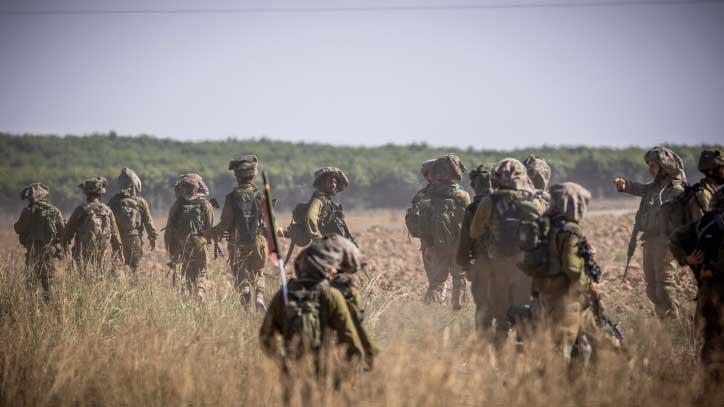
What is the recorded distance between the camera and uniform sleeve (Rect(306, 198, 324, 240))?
425 inches

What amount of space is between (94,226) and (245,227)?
2.18 m

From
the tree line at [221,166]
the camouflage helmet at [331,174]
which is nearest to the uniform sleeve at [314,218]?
the camouflage helmet at [331,174]

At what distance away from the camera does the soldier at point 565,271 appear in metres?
6.88

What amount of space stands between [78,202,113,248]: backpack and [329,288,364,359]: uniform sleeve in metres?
6.83

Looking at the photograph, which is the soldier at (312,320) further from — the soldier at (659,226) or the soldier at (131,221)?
the soldier at (131,221)

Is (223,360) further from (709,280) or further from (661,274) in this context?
(661,274)

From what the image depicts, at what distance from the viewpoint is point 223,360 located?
25.0 feet

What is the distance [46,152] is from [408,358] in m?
49.8

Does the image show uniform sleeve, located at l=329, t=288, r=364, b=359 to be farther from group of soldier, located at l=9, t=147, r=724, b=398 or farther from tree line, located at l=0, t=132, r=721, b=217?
tree line, located at l=0, t=132, r=721, b=217

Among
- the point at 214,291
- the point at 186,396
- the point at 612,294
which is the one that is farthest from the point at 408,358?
the point at 612,294

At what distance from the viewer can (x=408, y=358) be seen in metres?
6.67

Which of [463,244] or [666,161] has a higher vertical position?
[666,161]

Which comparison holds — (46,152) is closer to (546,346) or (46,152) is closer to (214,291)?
(214,291)

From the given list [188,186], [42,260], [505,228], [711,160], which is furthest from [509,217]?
[42,260]
